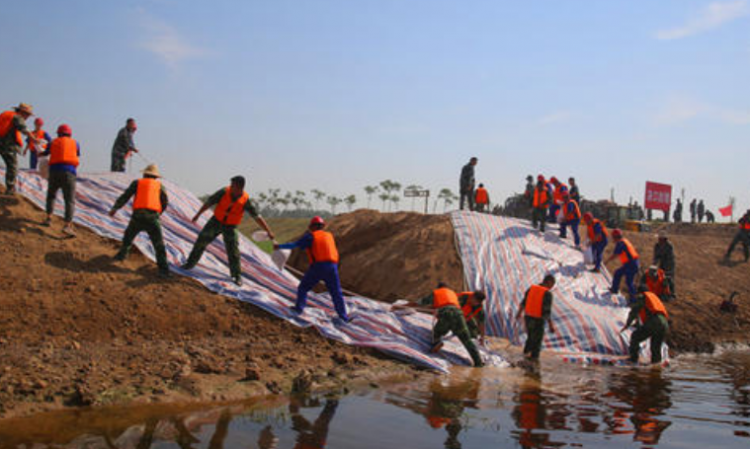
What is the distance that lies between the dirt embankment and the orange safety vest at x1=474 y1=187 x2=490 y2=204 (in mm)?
11882

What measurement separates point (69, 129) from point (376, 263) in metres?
8.61

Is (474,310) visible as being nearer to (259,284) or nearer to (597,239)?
(259,284)

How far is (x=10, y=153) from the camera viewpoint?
971 cm

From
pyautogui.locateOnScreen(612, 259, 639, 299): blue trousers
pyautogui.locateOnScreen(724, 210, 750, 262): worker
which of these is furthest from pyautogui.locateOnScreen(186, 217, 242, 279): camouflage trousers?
pyautogui.locateOnScreen(724, 210, 750, 262): worker

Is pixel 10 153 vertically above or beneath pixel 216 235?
above

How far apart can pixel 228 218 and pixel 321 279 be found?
67.8 inches

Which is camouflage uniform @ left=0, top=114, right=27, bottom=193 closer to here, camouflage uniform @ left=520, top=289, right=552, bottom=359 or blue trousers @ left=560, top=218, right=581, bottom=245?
camouflage uniform @ left=520, top=289, right=552, bottom=359

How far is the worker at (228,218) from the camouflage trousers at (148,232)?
540 millimetres

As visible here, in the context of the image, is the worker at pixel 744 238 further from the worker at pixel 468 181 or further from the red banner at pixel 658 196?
the red banner at pixel 658 196

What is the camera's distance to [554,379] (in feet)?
29.1

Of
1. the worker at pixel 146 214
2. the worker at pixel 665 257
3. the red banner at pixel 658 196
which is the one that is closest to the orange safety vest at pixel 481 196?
the worker at pixel 665 257

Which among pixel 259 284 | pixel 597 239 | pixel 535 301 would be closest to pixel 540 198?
pixel 597 239

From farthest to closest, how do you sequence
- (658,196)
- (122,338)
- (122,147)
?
(658,196)
(122,147)
(122,338)

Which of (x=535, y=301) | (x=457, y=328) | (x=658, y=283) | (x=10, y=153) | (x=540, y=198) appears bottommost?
(x=457, y=328)
